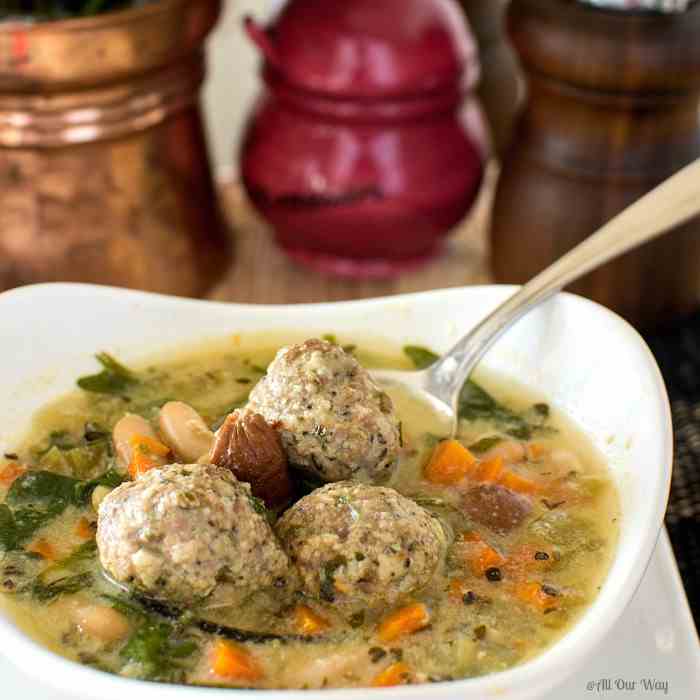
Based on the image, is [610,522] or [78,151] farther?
[78,151]

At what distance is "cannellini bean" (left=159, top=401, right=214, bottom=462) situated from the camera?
252 cm

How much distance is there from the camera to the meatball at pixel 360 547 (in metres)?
2.09

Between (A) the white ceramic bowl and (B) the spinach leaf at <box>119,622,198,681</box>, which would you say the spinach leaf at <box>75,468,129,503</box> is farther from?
(B) the spinach leaf at <box>119,622,198,681</box>

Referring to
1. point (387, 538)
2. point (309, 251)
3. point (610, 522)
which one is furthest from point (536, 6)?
point (387, 538)

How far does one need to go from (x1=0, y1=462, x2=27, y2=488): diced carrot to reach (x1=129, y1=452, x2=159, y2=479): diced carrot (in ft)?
0.83

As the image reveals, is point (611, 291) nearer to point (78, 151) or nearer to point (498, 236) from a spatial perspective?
point (498, 236)

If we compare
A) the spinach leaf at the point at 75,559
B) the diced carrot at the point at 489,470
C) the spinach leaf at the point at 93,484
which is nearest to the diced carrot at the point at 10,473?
the spinach leaf at the point at 93,484

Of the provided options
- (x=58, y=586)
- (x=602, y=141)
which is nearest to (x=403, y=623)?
(x=58, y=586)

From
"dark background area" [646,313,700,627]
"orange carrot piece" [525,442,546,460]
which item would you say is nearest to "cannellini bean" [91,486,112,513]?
"orange carrot piece" [525,442,546,460]

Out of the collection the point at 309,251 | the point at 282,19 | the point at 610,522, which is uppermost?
the point at 282,19

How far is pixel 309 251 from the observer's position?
4266 millimetres

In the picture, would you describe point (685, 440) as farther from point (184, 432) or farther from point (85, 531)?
point (85, 531)

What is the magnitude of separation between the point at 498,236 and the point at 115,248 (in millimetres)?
1249

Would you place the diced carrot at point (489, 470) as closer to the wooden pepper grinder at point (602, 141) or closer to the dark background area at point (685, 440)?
the dark background area at point (685, 440)
